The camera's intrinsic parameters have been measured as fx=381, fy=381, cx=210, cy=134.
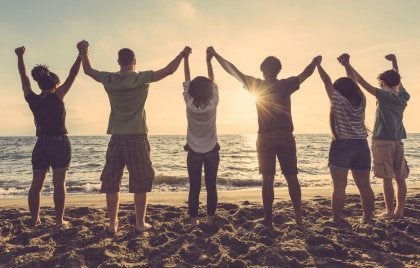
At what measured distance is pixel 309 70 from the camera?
5398 millimetres

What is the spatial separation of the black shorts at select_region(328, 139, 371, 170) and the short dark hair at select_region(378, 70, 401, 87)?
1102 millimetres

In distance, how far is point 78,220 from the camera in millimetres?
5746

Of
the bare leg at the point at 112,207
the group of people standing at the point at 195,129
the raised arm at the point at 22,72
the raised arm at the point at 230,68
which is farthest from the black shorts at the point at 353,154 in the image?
the raised arm at the point at 22,72

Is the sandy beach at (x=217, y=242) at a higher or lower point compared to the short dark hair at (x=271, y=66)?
lower

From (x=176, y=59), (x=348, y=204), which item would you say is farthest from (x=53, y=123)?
(x=348, y=204)

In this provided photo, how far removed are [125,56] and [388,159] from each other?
409cm

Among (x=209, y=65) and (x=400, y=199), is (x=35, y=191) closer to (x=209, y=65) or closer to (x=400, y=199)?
(x=209, y=65)

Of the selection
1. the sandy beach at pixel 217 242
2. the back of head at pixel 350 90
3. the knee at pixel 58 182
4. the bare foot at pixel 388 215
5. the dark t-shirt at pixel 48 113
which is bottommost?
the sandy beach at pixel 217 242

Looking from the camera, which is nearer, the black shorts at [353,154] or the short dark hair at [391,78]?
the black shorts at [353,154]

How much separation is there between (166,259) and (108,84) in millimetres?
2353

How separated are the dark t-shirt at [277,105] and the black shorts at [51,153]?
8.95ft

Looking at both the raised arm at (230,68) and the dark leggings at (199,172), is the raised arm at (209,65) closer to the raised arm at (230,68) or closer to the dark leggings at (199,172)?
the raised arm at (230,68)

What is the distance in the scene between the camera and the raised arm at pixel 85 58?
511cm

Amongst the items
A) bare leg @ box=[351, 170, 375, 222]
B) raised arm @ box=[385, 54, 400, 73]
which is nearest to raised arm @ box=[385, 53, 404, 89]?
raised arm @ box=[385, 54, 400, 73]
